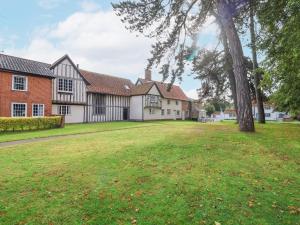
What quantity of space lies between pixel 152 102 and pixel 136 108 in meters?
3.15

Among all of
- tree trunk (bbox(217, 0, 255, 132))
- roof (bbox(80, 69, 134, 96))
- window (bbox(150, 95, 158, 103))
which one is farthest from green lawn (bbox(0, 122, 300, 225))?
window (bbox(150, 95, 158, 103))

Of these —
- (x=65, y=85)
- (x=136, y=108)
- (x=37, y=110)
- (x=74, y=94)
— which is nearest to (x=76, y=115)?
(x=74, y=94)

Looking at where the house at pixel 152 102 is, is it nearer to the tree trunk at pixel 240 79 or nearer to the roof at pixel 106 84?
the roof at pixel 106 84

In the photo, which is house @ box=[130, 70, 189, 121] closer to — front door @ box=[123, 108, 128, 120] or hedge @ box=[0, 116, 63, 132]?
front door @ box=[123, 108, 128, 120]

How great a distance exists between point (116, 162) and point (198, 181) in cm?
315

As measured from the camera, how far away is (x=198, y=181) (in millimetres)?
7160

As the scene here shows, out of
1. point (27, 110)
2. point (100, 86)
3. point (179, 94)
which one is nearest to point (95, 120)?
point (100, 86)

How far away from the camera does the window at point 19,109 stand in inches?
1083

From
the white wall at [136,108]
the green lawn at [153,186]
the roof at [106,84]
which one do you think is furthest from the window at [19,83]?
the white wall at [136,108]

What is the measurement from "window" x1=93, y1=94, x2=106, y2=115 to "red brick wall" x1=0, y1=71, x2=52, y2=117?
8.61 metres

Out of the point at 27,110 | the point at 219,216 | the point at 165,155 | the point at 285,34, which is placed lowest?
the point at 219,216

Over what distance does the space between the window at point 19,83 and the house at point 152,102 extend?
2000 cm

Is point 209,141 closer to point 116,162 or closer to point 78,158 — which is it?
point 116,162

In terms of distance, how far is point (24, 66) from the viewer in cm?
2827
